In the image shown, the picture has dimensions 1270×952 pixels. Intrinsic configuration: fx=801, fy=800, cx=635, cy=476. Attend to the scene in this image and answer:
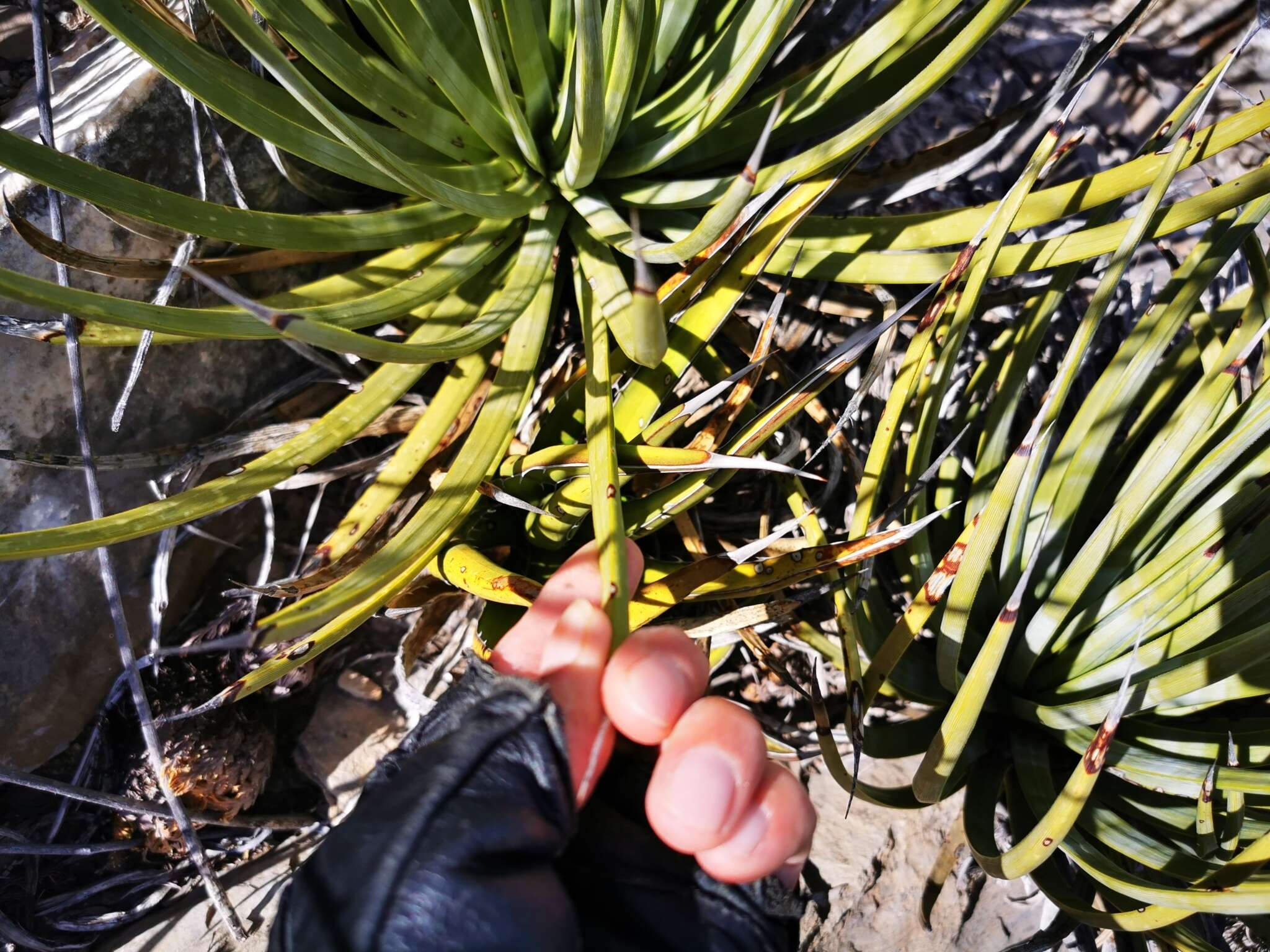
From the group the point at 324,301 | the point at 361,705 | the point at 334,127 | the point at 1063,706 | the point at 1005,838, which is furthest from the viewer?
the point at 361,705

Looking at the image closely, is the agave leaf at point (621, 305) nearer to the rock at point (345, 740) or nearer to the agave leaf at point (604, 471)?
the agave leaf at point (604, 471)

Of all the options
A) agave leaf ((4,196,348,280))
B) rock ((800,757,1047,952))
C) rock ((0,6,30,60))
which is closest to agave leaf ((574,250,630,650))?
agave leaf ((4,196,348,280))

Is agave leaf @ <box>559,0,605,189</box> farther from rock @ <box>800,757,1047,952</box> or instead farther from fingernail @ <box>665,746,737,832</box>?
rock @ <box>800,757,1047,952</box>

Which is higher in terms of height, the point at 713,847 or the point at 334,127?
the point at 334,127

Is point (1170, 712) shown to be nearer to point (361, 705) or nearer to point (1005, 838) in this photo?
point (1005, 838)

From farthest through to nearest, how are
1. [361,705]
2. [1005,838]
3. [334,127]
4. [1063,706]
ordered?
1. [361,705]
2. [1005,838]
3. [1063,706]
4. [334,127]

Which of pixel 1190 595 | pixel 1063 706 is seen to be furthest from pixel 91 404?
pixel 1190 595
